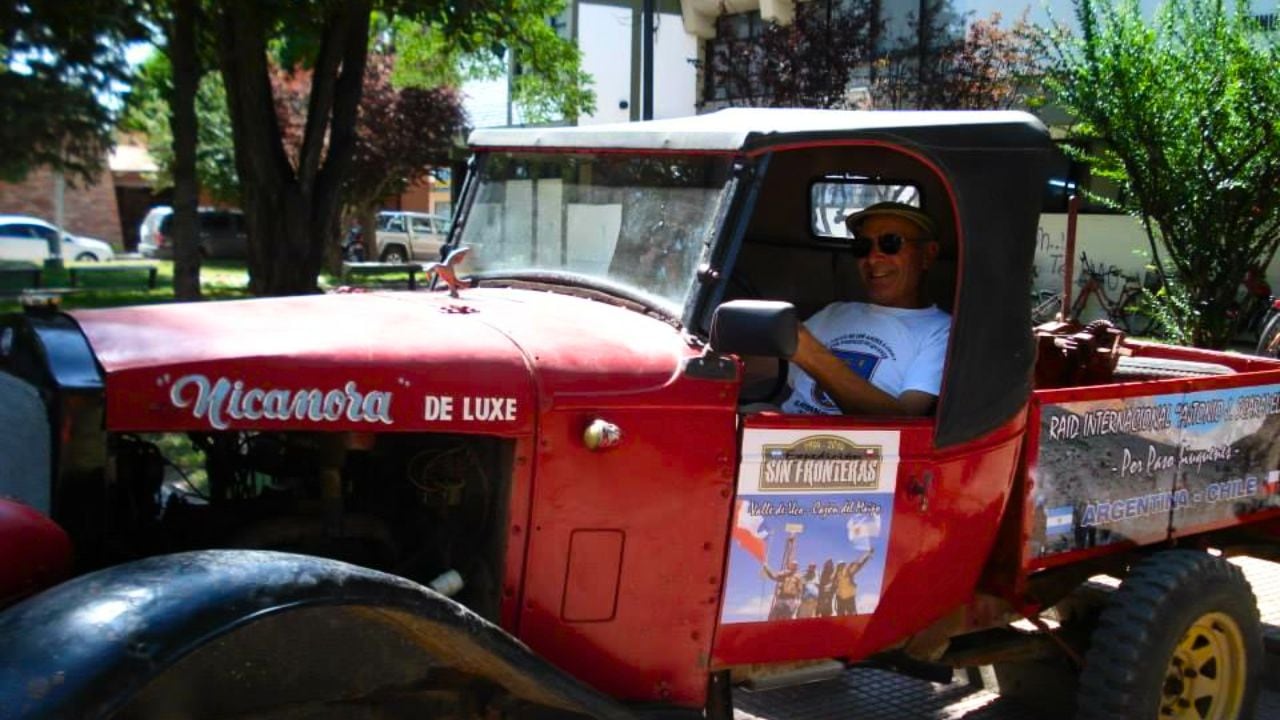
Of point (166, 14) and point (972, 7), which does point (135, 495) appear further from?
point (972, 7)

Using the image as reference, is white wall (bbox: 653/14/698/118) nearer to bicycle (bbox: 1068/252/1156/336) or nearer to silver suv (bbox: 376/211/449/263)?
bicycle (bbox: 1068/252/1156/336)

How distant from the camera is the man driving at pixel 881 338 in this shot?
3.62 metres

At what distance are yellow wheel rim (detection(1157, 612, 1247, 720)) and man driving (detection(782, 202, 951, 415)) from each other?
4.41 feet

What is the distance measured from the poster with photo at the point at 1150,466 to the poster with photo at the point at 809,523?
755 mm

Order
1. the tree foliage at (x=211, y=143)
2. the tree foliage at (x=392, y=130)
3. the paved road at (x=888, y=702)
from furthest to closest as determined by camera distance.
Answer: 1. the tree foliage at (x=211, y=143)
2. the tree foliage at (x=392, y=130)
3. the paved road at (x=888, y=702)

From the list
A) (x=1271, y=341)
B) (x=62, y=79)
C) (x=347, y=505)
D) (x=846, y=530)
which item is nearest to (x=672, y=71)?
(x=62, y=79)

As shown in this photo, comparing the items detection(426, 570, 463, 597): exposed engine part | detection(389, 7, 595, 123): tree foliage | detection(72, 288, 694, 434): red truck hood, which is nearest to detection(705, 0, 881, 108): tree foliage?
detection(389, 7, 595, 123): tree foliage

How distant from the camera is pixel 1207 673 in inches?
173

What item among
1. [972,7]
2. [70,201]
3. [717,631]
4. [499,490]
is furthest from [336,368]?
[70,201]

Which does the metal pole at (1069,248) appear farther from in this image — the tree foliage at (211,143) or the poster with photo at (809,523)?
the tree foliage at (211,143)

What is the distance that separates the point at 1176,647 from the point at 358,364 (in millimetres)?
2852

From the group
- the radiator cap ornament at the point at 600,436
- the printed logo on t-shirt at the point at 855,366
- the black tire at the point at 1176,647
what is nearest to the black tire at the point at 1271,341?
the black tire at the point at 1176,647

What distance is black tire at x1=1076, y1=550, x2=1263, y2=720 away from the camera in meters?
4.03

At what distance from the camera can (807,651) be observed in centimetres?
359
